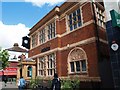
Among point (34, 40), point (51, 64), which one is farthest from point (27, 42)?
point (51, 64)

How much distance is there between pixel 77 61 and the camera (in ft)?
42.5

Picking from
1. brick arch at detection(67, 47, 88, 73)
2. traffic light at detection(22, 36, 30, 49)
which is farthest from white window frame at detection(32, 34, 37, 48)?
brick arch at detection(67, 47, 88, 73)

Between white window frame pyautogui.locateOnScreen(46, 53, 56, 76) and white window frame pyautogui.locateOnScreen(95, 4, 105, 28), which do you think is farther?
white window frame pyautogui.locateOnScreen(46, 53, 56, 76)

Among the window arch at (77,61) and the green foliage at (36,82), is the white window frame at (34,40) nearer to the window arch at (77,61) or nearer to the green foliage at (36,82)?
the green foliage at (36,82)

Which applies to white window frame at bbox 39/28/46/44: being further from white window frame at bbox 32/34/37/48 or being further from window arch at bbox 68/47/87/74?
window arch at bbox 68/47/87/74

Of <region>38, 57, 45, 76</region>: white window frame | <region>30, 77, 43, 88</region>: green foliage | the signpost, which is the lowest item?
<region>30, 77, 43, 88</region>: green foliage

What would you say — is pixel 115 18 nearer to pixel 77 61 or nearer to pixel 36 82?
pixel 77 61

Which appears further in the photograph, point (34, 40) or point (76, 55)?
point (34, 40)

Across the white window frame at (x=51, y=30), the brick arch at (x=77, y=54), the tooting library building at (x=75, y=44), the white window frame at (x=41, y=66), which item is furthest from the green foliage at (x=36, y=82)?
the brick arch at (x=77, y=54)

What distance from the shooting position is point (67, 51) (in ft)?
46.5

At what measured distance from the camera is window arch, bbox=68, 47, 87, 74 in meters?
12.2

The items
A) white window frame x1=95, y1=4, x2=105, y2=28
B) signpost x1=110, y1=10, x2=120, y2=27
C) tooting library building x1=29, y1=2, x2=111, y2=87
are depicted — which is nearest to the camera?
signpost x1=110, y1=10, x2=120, y2=27

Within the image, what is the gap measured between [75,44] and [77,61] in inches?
59.5

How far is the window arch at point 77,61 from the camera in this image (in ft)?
39.9
